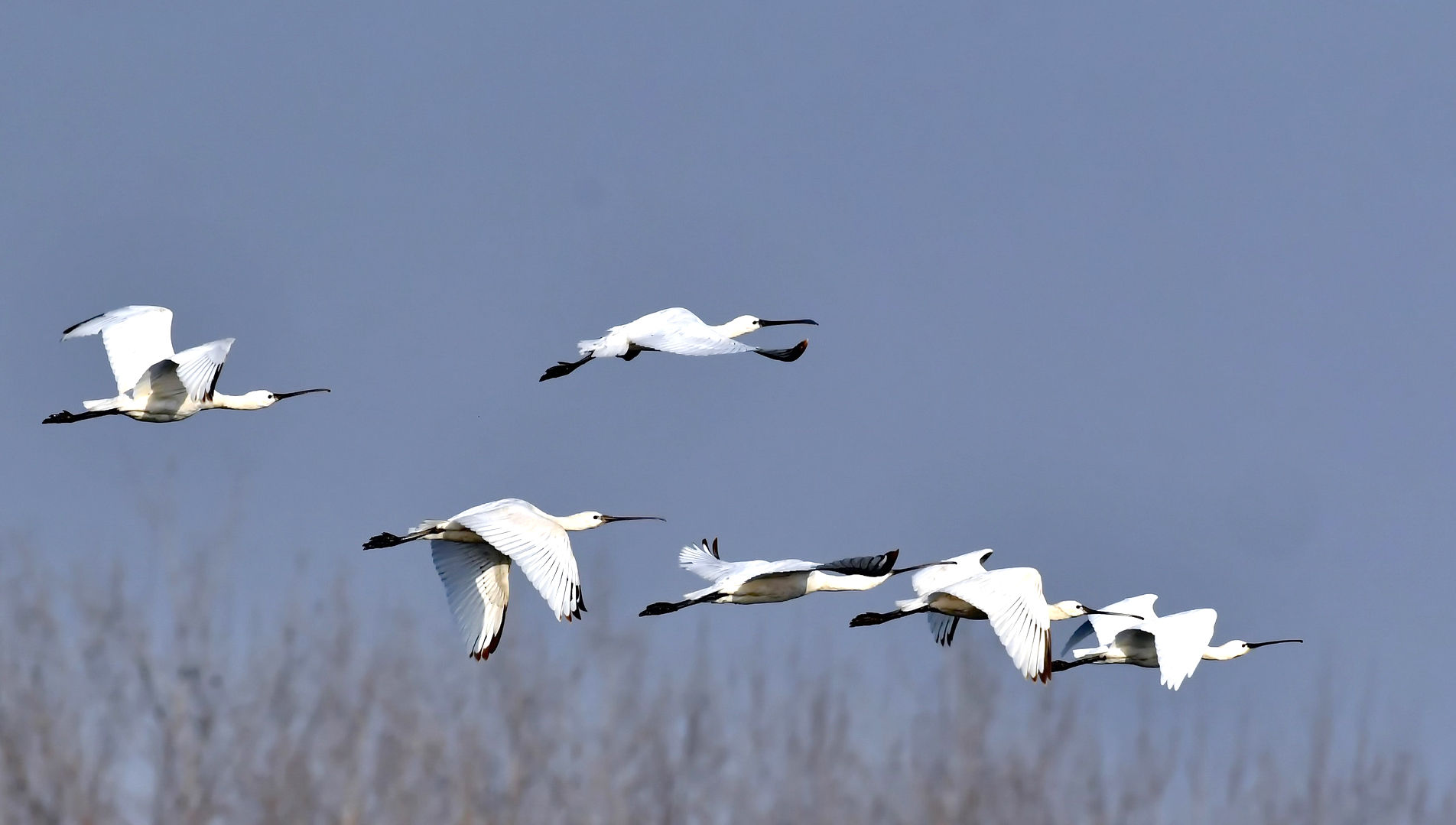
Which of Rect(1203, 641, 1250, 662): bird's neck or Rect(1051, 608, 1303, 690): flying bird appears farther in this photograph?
Rect(1203, 641, 1250, 662): bird's neck

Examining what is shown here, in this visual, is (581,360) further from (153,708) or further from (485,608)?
(153,708)

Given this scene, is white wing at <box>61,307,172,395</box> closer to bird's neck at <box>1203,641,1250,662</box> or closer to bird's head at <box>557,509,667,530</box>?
bird's head at <box>557,509,667,530</box>

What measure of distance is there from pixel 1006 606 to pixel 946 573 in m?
1.55

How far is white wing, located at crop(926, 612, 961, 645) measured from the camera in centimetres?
2425

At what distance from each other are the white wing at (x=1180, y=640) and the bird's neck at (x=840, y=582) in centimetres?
233

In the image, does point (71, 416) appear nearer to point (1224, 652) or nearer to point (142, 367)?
point (142, 367)

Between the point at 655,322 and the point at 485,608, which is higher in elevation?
the point at 655,322

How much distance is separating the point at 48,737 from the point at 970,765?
9.83 meters

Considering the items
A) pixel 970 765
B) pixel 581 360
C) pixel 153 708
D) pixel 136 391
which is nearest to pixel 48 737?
pixel 153 708

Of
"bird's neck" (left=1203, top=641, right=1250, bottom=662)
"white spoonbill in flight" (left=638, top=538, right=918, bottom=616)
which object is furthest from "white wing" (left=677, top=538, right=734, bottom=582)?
"bird's neck" (left=1203, top=641, right=1250, bottom=662)

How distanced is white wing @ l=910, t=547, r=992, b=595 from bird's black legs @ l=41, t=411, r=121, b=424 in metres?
6.60

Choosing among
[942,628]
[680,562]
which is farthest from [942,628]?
[680,562]

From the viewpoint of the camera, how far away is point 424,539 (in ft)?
73.2

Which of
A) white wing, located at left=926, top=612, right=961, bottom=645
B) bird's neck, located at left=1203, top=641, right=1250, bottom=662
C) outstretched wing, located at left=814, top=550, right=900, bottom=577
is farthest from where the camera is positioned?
bird's neck, located at left=1203, top=641, right=1250, bottom=662
